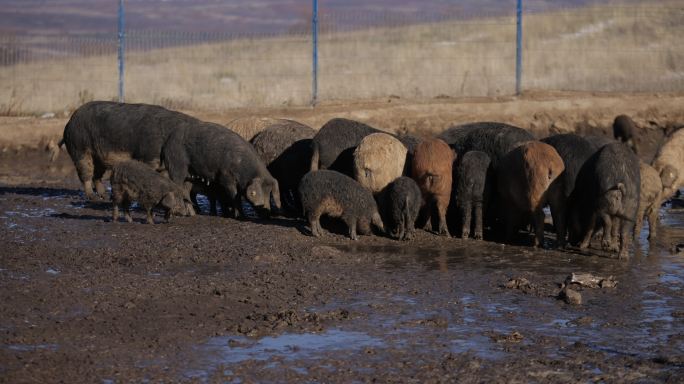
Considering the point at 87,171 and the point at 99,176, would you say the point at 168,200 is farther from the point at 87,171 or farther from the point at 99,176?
the point at 99,176

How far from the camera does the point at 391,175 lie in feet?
42.1

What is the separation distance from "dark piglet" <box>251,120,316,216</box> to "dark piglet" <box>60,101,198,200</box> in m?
1.01

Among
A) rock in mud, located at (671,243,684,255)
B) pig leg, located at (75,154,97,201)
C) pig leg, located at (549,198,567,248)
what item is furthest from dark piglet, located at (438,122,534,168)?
pig leg, located at (75,154,97,201)

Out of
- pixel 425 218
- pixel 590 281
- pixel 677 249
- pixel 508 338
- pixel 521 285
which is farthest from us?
pixel 425 218

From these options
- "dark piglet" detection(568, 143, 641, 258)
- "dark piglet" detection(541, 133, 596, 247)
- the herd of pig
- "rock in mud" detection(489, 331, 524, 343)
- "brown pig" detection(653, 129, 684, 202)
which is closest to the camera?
"rock in mud" detection(489, 331, 524, 343)

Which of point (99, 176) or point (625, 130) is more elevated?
Answer: point (625, 130)

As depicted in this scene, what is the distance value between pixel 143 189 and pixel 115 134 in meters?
2.06

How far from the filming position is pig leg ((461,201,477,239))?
1259 cm

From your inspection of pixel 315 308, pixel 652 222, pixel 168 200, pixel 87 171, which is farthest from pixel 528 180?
pixel 87 171

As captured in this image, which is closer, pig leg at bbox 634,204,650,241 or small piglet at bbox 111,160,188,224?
pig leg at bbox 634,204,650,241

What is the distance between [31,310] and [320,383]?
2788mm

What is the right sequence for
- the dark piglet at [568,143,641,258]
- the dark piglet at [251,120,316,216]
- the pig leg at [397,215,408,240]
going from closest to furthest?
the dark piglet at [568,143,641,258], the pig leg at [397,215,408,240], the dark piglet at [251,120,316,216]

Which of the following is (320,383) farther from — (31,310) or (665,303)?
(665,303)

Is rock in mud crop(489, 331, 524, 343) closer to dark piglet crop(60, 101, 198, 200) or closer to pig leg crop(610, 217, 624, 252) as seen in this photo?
pig leg crop(610, 217, 624, 252)
